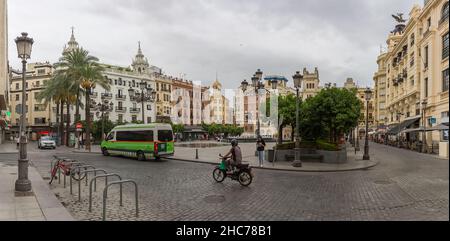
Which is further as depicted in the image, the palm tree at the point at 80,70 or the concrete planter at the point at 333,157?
the palm tree at the point at 80,70

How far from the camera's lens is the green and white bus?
23261 mm

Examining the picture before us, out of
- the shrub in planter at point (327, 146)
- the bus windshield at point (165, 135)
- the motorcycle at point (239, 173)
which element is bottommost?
the motorcycle at point (239, 173)

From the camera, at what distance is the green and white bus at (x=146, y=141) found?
23261 millimetres

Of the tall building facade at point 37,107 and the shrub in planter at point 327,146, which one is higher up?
the tall building facade at point 37,107

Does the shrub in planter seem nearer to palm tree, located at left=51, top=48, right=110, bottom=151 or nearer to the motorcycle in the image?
the motorcycle

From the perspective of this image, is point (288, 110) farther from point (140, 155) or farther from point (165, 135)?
point (140, 155)

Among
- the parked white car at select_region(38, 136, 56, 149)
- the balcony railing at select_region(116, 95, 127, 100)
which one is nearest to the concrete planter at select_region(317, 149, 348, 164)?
the parked white car at select_region(38, 136, 56, 149)

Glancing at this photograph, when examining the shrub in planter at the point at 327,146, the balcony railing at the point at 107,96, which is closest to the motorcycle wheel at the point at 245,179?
the shrub in planter at the point at 327,146

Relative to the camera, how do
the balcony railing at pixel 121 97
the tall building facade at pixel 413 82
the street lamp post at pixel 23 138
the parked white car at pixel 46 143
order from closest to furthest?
the street lamp post at pixel 23 138, the tall building facade at pixel 413 82, the parked white car at pixel 46 143, the balcony railing at pixel 121 97

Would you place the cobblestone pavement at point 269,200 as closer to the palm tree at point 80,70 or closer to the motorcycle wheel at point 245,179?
the motorcycle wheel at point 245,179

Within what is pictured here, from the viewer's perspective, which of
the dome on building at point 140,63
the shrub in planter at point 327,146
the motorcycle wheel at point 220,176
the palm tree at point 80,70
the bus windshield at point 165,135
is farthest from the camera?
the dome on building at point 140,63

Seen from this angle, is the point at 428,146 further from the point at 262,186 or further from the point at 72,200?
the point at 72,200
